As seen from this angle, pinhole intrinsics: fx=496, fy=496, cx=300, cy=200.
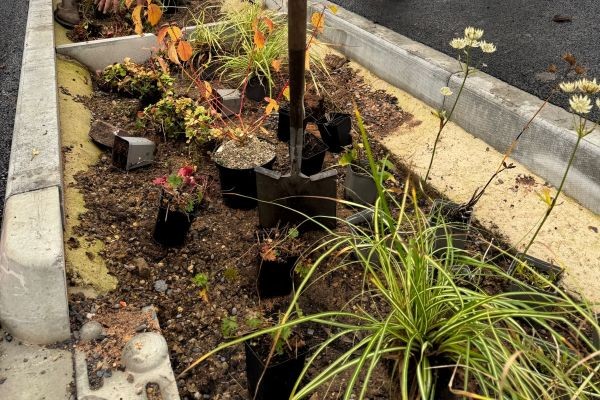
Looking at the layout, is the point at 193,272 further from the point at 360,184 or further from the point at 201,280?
the point at 360,184

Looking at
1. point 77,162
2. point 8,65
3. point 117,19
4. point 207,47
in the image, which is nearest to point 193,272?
point 77,162

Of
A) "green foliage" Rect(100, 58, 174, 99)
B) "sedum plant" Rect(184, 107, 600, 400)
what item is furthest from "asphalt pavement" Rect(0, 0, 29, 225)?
"sedum plant" Rect(184, 107, 600, 400)

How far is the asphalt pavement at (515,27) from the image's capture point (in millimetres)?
3311

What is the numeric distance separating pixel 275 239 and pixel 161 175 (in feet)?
3.09

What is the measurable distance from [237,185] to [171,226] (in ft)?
1.43

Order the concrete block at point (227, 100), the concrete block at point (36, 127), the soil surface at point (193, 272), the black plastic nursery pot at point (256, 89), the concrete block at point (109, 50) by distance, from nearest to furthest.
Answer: the soil surface at point (193, 272)
the concrete block at point (36, 127)
the concrete block at point (227, 100)
the black plastic nursery pot at point (256, 89)
the concrete block at point (109, 50)

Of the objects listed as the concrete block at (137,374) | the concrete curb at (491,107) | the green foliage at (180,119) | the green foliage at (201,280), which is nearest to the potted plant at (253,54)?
the green foliage at (180,119)

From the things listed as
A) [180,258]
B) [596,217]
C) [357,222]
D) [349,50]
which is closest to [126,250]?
[180,258]

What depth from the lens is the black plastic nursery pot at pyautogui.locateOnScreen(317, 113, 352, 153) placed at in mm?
2857

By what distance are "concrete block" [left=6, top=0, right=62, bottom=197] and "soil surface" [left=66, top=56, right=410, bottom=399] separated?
0.80 ft

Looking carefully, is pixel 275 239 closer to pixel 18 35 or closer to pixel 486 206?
pixel 486 206

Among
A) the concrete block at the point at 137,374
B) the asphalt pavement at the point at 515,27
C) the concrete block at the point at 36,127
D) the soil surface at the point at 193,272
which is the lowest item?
the soil surface at the point at 193,272

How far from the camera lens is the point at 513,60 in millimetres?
3439

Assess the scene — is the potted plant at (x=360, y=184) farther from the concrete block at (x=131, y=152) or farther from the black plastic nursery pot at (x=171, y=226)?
the concrete block at (x=131, y=152)
